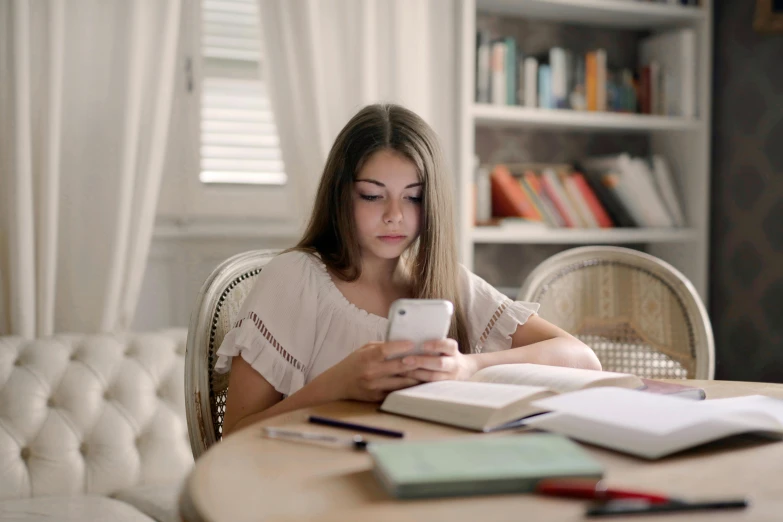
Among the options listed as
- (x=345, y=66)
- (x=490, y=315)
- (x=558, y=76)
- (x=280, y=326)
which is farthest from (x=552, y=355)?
(x=558, y=76)

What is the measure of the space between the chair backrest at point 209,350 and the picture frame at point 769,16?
2159mm

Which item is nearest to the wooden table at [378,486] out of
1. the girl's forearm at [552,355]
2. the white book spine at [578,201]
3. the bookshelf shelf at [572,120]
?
the girl's forearm at [552,355]

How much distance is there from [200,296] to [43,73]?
3.54ft

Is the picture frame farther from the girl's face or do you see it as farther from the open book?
the open book

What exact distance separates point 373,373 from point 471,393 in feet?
0.50

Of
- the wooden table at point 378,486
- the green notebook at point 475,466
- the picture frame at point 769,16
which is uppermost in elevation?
the picture frame at point 769,16

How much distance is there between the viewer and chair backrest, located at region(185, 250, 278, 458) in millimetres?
1364

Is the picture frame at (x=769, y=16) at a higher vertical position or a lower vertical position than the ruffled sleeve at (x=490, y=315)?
higher

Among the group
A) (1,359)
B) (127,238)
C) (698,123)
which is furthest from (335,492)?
(698,123)

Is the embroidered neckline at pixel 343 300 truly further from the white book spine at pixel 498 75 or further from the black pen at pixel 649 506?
the white book spine at pixel 498 75

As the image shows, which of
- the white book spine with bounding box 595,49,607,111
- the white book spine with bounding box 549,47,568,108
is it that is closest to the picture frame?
the white book spine with bounding box 595,49,607,111

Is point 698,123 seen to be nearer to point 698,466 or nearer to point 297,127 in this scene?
point 297,127

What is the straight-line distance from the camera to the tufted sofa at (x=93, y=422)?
1.88 metres

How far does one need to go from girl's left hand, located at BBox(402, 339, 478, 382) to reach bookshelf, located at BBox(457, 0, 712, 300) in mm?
1528
